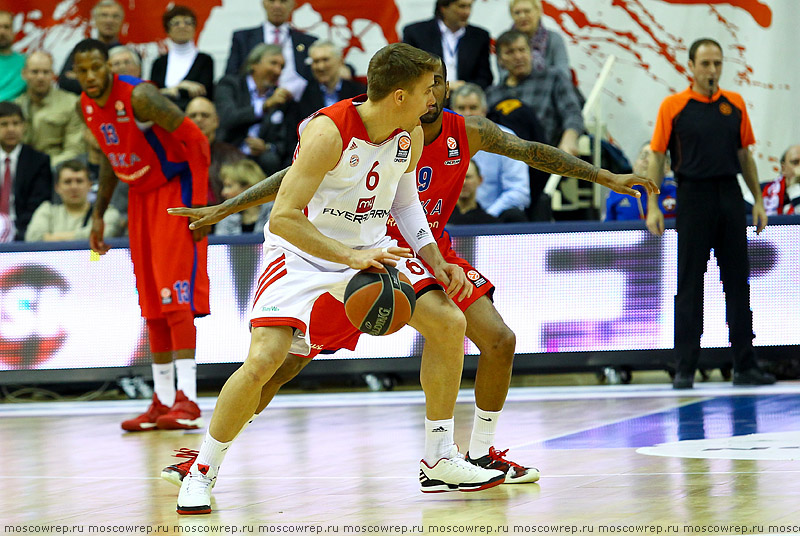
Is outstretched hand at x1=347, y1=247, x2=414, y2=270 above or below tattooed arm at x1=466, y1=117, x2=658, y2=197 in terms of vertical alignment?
below

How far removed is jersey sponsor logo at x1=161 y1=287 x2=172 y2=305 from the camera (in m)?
7.80

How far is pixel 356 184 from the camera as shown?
4.80 metres

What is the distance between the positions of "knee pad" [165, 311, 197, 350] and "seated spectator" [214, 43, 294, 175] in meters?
3.31

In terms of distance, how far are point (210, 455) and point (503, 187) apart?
6.12 metres

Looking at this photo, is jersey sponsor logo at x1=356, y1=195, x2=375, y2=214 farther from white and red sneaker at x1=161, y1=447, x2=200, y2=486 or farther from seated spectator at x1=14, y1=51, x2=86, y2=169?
seated spectator at x1=14, y1=51, x2=86, y2=169

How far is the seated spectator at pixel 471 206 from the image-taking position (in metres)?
10.1

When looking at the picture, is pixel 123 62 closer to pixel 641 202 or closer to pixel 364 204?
pixel 641 202

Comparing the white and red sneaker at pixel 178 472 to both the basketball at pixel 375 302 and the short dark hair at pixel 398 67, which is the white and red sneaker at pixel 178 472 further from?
the short dark hair at pixel 398 67

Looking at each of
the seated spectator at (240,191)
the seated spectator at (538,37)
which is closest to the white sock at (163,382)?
the seated spectator at (240,191)

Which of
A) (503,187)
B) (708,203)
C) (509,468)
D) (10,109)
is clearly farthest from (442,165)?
(10,109)

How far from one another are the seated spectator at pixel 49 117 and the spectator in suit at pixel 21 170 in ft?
1.24

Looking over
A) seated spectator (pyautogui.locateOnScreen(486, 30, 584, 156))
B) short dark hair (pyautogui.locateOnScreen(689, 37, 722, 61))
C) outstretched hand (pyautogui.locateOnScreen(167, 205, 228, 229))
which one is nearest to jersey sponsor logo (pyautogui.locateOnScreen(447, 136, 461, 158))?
outstretched hand (pyautogui.locateOnScreen(167, 205, 228, 229))

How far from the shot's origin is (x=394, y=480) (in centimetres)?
542

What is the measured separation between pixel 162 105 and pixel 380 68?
3.31 meters
